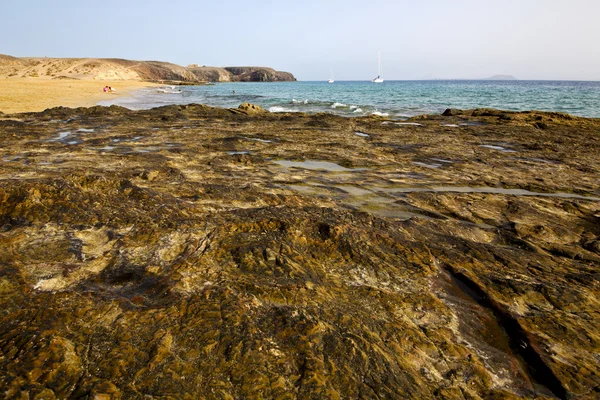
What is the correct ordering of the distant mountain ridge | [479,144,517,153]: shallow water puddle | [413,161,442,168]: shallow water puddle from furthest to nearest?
the distant mountain ridge
[479,144,517,153]: shallow water puddle
[413,161,442,168]: shallow water puddle

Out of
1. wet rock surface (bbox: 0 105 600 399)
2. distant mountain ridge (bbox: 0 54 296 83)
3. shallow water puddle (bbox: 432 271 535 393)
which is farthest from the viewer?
distant mountain ridge (bbox: 0 54 296 83)

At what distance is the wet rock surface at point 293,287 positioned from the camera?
2.26 meters

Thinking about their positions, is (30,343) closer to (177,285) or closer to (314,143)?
(177,285)

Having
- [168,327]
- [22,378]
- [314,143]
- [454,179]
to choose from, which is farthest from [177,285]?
[314,143]

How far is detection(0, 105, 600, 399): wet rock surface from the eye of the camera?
7.42ft

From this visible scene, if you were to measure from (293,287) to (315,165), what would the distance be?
249 inches

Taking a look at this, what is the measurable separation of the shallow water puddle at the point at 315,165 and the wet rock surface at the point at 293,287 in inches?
49.4

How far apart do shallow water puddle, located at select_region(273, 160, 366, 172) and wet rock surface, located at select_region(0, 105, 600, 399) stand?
4.12ft

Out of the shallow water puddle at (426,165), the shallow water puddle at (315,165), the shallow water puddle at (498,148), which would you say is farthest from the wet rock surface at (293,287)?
the shallow water puddle at (498,148)

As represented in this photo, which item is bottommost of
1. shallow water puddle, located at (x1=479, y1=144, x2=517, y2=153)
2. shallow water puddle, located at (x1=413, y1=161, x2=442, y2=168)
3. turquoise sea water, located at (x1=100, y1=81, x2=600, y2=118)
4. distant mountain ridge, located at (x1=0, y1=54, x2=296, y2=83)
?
shallow water puddle, located at (x1=413, y1=161, x2=442, y2=168)

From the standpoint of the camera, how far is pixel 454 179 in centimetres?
812

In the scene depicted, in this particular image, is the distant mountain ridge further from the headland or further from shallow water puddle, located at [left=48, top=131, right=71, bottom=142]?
shallow water puddle, located at [left=48, top=131, right=71, bottom=142]

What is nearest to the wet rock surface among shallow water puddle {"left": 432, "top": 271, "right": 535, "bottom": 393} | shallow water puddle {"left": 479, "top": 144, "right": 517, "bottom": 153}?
shallow water puddle {"left": 432, "top": 271, "right": 535, "bottom": 393}

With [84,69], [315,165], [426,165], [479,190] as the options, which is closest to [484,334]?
[479,190]
